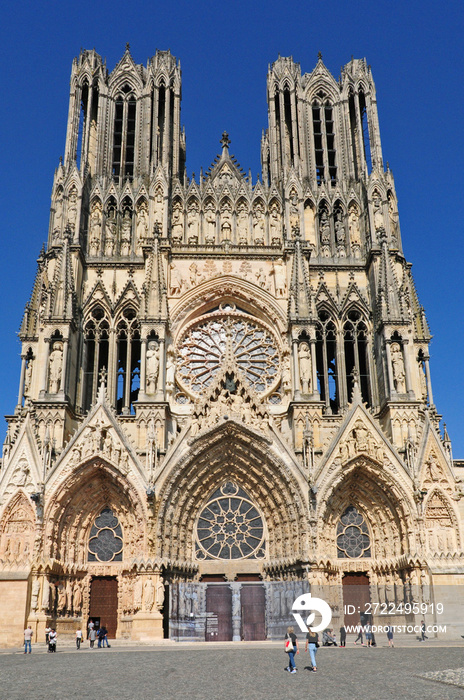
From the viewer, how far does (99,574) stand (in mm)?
25547

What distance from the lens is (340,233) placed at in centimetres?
3259

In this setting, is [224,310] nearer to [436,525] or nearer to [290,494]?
[290,494]

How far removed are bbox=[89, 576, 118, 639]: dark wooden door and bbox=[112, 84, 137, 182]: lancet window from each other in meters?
18.3

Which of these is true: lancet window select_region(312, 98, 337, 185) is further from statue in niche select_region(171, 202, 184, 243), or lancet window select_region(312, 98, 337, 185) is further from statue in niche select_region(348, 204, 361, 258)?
statue in niche select_region(171, 202, 184, 243)

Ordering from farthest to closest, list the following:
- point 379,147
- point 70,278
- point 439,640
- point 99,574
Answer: point 379,147
point 70,278
point 99,574
point 439,640

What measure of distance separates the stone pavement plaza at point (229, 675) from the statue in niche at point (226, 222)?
17881mm

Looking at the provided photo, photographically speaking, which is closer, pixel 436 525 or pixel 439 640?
pixel 439 640

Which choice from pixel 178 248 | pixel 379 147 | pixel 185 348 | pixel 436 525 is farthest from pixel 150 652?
pixel 379 147

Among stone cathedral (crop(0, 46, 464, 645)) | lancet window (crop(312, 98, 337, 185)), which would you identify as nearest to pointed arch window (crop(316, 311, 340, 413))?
stone cathedral (crop(0, 46, 464, 645))

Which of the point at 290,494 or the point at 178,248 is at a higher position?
the point at 178,248

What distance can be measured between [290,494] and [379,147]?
57.1 feet

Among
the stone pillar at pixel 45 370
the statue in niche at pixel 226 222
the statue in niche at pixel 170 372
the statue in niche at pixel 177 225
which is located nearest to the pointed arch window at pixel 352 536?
the statue in niche at pixel 170 372

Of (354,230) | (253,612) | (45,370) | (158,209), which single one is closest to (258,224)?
(354,230)

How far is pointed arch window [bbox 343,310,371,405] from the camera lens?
3011 centimetres
